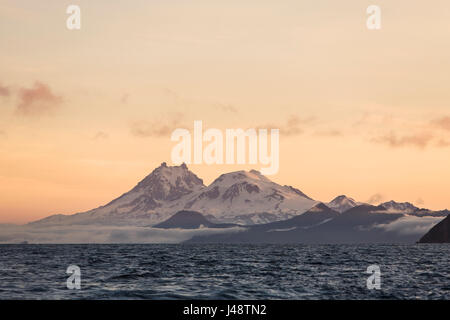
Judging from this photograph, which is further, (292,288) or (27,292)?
(292,288)

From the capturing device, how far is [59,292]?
46.2m

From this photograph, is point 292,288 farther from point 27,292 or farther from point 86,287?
point 27,292
